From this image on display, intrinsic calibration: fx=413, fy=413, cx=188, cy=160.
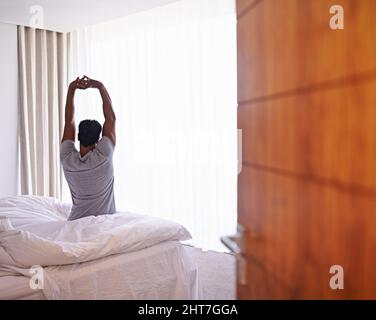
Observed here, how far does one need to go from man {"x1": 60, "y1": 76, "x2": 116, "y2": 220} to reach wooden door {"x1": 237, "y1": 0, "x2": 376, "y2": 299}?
1.35 metres

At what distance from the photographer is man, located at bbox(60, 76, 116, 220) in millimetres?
2289

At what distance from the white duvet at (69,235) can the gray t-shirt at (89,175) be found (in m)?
0.12

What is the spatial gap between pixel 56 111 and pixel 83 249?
Answer: 308 centimetres

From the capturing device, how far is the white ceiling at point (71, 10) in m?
3.49

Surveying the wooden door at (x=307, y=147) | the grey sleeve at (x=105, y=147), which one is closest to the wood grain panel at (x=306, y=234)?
the wooden door at (x=307, y=147)

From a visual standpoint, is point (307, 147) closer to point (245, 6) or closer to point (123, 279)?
point (245, 6)

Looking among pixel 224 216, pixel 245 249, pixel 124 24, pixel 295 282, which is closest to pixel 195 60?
pixel 124 24

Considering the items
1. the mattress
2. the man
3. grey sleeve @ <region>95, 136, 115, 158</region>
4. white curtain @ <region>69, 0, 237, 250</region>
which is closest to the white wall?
white curtain @ <region>69, 0, 237, 250</region>

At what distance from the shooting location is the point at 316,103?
0.76 m

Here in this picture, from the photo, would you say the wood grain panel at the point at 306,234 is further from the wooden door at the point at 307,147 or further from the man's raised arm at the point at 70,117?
the man's raised arm at the point at 70,117

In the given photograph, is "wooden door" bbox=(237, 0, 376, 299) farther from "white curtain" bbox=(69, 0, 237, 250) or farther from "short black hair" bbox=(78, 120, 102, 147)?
"white curtain" bbox=(69, 0, 237, 250)

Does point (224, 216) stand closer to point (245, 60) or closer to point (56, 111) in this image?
point (56, 111)

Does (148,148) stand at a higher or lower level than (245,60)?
lower
